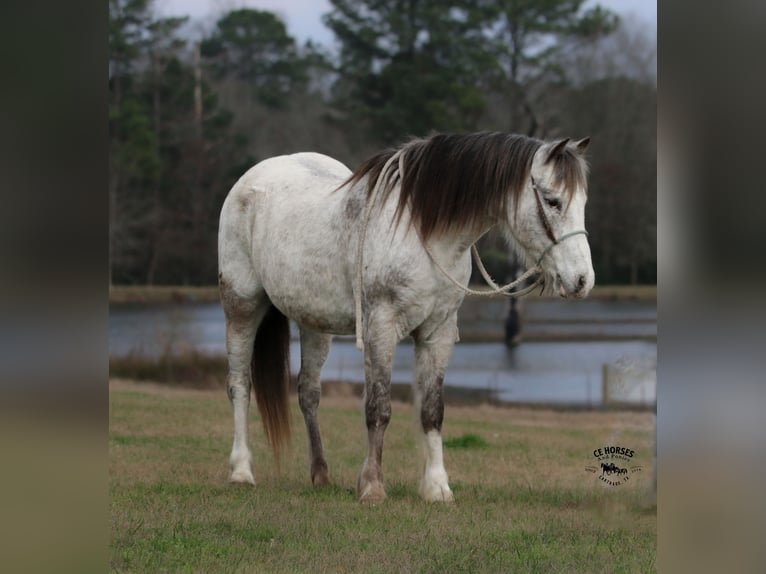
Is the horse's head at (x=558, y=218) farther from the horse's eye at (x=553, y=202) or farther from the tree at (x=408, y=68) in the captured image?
the tree at (x=408, y=68)

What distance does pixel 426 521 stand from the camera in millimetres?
5336

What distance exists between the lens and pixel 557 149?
5406 millimetres

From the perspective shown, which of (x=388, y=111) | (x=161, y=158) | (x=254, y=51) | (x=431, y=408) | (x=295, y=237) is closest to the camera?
(x=431, y=408)

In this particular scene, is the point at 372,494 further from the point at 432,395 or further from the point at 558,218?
the point at 558,218

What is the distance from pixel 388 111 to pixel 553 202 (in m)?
27.3

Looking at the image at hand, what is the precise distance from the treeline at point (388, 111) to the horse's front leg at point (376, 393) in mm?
25481

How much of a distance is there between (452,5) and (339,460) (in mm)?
29451

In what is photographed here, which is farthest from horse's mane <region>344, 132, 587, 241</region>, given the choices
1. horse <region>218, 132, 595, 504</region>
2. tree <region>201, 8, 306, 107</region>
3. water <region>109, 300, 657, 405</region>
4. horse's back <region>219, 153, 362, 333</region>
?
tree <region>201, 8, 306, 107</region>

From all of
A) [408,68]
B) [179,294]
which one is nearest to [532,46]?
[408,68]

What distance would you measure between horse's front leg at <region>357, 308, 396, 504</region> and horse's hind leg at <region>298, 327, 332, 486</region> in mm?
844

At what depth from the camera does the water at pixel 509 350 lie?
20.9 meters

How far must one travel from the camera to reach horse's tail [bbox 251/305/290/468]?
7.05 meters

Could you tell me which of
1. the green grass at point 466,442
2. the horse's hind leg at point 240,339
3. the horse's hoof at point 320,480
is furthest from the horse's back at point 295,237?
the green grass at point 466,442

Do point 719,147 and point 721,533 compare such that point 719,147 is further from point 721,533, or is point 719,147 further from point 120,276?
point 120,276
